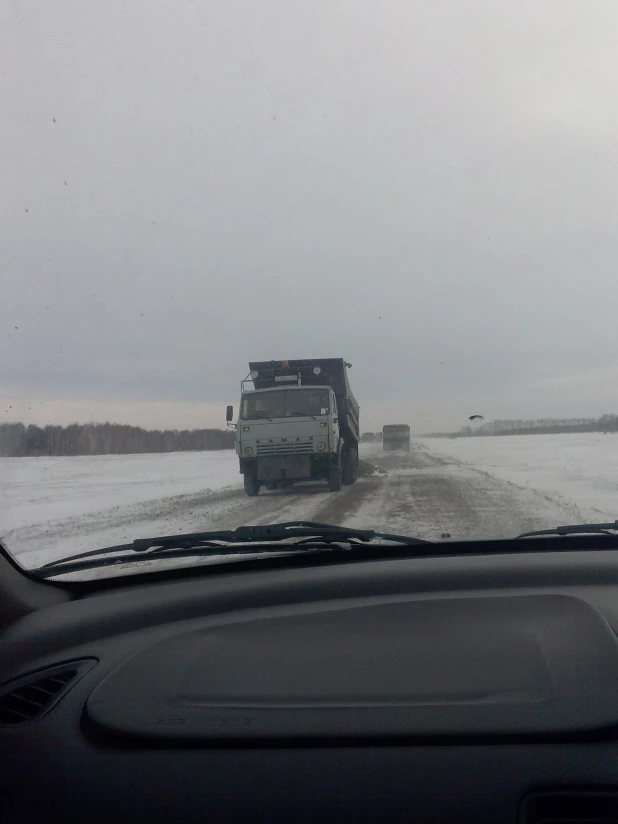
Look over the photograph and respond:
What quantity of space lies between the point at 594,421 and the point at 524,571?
4372 mm

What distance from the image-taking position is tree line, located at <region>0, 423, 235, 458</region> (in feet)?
14.9

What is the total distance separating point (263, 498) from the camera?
429 inches

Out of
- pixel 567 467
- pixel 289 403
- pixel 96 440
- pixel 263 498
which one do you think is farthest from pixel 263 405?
pixel 96 440

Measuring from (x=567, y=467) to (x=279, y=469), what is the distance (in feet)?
15.2

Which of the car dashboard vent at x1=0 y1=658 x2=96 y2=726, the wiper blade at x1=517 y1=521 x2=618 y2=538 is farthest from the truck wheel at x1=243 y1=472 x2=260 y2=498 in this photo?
the car dashboard vent at x1=0 y1=658 x2=96 y2=726

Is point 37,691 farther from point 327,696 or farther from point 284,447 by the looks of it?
point 284,447

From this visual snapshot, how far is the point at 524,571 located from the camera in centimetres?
349

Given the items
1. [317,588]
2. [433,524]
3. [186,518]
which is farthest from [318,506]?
[317,588]

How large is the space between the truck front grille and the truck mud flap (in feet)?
0.31

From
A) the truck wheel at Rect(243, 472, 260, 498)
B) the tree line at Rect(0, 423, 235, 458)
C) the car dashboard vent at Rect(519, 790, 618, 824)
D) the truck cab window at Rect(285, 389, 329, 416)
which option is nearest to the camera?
the car dashboard vent at Rect(519, 790, 618, 824)

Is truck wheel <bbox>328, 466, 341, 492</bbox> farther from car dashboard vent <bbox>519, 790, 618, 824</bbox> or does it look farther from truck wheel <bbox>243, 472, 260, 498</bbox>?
car dashboard vent <bbox>519, 790, 618, 824</bbox>

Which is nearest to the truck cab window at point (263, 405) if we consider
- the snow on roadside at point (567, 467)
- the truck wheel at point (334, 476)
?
the truck wheel at point (334, 476)

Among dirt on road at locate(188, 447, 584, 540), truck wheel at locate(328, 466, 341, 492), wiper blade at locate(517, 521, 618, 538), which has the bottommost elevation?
dirt on road at locate(188, 447, 584, 540)

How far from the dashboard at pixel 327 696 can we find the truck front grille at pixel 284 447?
8116mm
